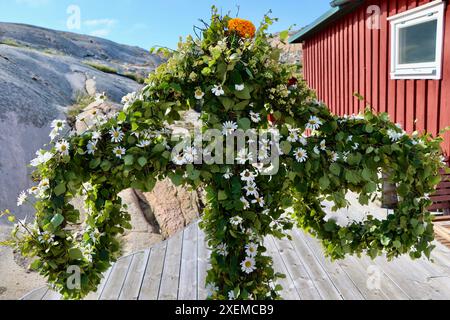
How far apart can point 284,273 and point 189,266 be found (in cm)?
72

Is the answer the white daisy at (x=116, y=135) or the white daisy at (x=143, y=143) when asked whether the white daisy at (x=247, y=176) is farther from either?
the white daisy at (x=116, y=135)

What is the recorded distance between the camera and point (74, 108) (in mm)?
8102

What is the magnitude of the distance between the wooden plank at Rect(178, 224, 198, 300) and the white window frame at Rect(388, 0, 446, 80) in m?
3.24

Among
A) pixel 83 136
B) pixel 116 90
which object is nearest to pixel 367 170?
pixel 83 136

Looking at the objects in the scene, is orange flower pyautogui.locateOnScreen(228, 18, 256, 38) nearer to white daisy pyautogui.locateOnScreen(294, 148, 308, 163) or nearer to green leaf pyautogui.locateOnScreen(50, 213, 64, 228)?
white daisy pyautogui.locateOnScreen(294, 148, 308, 163)

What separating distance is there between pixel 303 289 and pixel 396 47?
417 cm

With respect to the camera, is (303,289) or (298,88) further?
(303,289)

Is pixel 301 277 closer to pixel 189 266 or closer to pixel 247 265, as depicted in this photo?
pixel 189 266

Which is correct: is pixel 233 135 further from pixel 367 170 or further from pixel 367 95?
pixel 367 95

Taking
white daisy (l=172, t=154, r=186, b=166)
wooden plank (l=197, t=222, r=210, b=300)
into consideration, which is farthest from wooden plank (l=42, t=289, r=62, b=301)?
white daisy (l=172, t=154, r=186, b=166)

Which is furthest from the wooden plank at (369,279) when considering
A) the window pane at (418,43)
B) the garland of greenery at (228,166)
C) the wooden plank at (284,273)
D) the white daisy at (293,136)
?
the window pane at (418,43)

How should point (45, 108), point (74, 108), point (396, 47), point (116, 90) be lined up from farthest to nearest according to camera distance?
point (116, 90)
point (74, 108)
point (45, 108)
point (396, 47)

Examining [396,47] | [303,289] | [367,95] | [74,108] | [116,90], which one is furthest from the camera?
[116,90]

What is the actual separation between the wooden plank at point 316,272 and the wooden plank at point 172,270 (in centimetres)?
95
